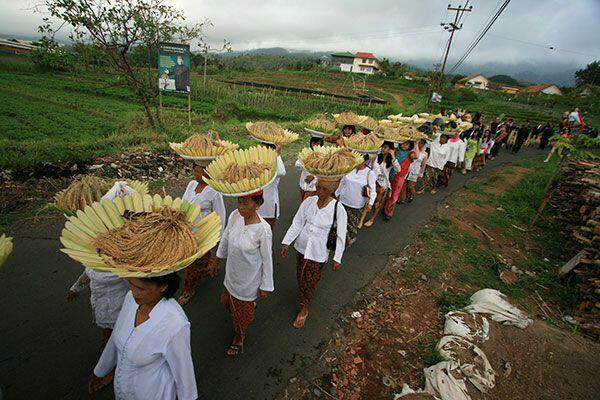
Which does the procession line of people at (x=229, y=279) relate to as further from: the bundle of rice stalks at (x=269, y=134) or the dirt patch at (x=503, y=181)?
the dirt patch at (x=503, y=181)

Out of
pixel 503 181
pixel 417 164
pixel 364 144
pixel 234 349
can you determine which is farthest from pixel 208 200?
pixel 503 181

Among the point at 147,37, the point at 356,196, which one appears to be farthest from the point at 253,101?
the point at 356,196

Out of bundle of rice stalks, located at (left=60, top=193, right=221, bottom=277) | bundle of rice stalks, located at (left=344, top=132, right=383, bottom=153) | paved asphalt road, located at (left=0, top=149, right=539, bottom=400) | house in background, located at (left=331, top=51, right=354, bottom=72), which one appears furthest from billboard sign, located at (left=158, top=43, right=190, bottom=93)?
house in background, located at (left=331, top=51, right=354, bottom=72)

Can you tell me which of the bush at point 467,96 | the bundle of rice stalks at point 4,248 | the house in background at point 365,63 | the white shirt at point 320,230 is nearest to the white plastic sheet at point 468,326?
the white shirt at point 320,230

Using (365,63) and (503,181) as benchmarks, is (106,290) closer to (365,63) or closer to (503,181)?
(503,181)

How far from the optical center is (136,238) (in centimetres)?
152

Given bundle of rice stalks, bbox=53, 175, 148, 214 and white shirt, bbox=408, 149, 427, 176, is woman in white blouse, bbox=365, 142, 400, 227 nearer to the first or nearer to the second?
white shirt, bbox=408, 149, 427, 176

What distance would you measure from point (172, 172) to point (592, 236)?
29.1ft

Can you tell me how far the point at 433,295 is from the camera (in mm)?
4367

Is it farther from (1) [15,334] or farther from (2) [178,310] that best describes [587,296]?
(1) [15,334]

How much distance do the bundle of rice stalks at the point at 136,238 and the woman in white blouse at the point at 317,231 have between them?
5.36ft

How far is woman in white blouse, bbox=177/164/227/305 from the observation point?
134 inches

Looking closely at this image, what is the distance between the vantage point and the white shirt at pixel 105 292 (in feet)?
7.70

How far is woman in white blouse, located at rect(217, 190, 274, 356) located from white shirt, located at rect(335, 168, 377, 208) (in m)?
2.46
